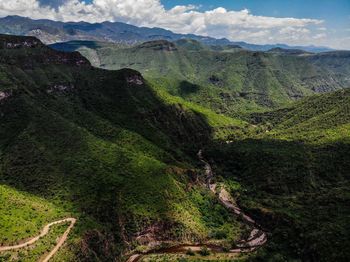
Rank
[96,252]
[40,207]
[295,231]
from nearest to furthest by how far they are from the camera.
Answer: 1. [96,252]
2. [40,207]
3. [295,231]

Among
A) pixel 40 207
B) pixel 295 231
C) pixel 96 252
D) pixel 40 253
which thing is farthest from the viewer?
pixel 295 231

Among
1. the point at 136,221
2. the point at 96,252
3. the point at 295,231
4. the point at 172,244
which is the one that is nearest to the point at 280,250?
the point at 295,231

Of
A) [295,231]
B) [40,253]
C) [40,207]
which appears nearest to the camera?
[40,253]

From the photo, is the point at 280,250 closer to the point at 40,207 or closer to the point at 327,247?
the point at 327,247

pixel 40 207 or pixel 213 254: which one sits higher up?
pixel 40 207

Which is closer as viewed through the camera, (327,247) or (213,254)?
(327,247)

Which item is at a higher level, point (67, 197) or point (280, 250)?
point (67, 197)

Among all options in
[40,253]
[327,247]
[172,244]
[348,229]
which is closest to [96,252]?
[40,253]

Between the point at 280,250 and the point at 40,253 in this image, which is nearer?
the point at 40,253

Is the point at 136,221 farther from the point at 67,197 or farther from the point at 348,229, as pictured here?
the point at 348,229
